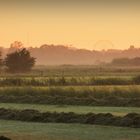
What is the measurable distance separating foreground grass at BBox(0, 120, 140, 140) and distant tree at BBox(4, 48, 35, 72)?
63583 mm

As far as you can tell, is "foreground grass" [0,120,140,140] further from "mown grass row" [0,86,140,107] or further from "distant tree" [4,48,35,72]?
"distant tree" [4,48,35,72]

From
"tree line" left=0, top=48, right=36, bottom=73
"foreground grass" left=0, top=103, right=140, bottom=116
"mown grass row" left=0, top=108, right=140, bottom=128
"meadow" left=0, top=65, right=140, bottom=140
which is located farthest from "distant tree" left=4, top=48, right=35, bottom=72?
"mown grass row" left=0, top=108, right=140, bottom=128

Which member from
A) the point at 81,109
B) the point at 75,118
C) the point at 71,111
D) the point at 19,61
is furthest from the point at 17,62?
the point at 75,118

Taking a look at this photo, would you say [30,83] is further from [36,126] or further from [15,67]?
[15,67]

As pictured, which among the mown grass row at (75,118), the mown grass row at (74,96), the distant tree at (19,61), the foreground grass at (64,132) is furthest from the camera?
the distant tree at (19,61)

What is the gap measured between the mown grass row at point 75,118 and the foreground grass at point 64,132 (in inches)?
27.5

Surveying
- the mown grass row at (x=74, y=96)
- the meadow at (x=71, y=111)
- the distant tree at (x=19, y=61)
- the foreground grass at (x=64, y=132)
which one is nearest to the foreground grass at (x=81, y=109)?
the meadow at (x=71, y=111)

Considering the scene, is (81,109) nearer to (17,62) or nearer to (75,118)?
(75,118)

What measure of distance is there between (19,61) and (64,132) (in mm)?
66156

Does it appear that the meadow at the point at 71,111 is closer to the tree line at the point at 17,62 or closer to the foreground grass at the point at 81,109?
the foreground grass at the point at 81,109

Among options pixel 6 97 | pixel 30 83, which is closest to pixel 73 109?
pixel 6 97

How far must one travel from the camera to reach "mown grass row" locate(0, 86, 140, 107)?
94.3ft

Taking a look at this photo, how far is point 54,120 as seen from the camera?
22.0m

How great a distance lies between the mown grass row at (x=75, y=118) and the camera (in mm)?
20516
